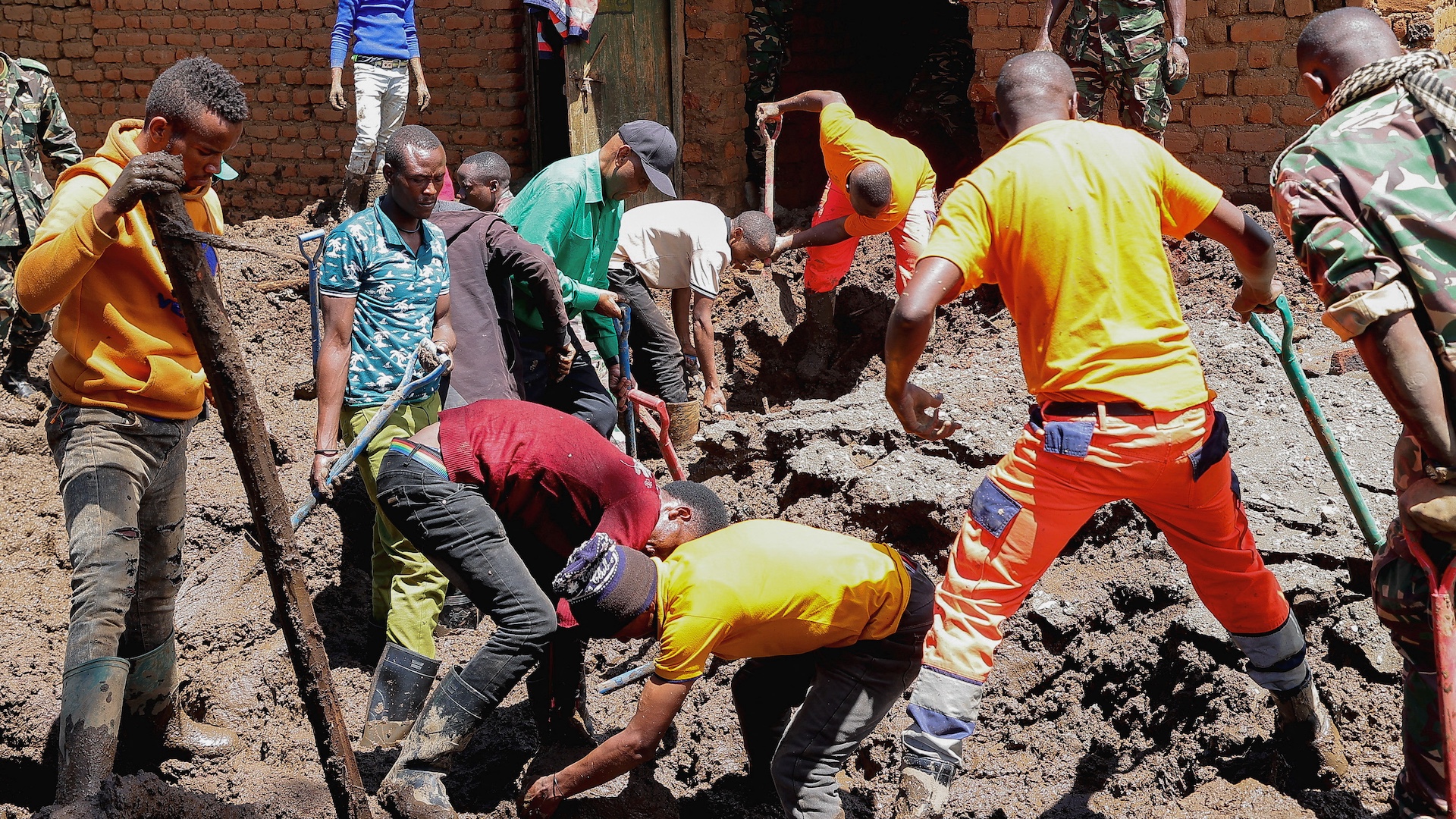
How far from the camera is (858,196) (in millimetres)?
5617

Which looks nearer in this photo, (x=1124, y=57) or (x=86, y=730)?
(x=86, y=730)

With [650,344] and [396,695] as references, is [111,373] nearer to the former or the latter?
[396,695]

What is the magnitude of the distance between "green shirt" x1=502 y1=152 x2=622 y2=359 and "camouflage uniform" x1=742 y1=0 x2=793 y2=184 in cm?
300

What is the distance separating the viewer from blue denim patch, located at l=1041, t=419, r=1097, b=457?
8.74 feet

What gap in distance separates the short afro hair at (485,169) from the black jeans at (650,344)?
0.72m

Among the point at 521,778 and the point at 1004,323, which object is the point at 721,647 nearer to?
the point at 521,778

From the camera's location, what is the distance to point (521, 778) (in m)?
3.53

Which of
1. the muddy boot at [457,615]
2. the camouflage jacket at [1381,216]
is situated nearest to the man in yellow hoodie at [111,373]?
the muddy boot at [457,615]

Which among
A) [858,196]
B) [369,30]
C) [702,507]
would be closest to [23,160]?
[369,30]

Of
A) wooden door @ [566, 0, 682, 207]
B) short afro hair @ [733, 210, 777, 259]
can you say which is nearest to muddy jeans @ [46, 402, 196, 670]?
short afro hair @ [733, 210, 777, 259]

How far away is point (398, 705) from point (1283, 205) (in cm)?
293

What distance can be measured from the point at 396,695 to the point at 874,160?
11.4ft

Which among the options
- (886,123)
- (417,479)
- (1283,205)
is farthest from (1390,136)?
(886,123)

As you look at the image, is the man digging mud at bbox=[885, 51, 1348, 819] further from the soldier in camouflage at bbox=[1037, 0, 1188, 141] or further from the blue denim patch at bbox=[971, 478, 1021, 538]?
the soldier in camouflage at bbox=[1037, 0, 1188, 141]
